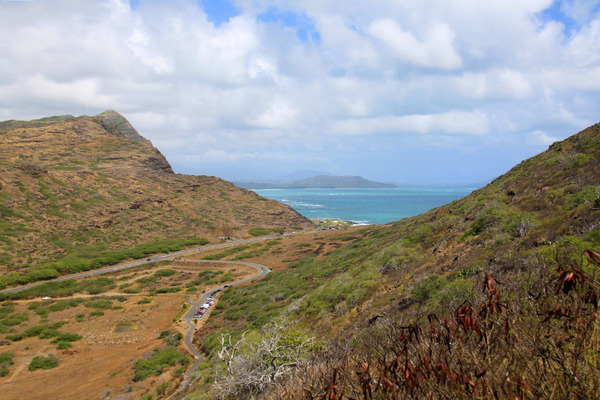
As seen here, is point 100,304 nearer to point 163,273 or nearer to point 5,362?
point 163,273

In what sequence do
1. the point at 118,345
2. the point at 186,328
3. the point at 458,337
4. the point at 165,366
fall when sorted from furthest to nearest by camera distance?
the point at 186,328 → the point at 118,345 → the point at 165,366 → the point at 458,337

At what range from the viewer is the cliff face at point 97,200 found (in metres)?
51.3

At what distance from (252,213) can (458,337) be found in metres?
84.7

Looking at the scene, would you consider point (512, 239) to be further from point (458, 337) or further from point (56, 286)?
point (56, 286)

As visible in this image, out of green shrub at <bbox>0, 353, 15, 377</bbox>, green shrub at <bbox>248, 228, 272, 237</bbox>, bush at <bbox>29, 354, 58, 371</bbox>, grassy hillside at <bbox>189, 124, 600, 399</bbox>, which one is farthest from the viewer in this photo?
green shrub at <bbox>248, 228, 272, 237</bbox>

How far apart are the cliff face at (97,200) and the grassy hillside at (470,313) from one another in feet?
143

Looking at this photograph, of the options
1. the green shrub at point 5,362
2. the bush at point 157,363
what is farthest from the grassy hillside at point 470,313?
the green shrub at point 5,362

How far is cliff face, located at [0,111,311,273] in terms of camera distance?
51281 mm

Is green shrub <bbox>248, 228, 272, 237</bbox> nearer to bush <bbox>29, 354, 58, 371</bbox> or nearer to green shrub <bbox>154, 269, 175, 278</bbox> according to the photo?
green shrub <bbox>154, 269, 175, 278</bbox>

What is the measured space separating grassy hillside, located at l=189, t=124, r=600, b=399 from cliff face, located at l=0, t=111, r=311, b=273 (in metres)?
43.4

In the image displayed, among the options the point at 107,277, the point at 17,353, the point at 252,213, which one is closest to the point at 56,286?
the point at 107,277

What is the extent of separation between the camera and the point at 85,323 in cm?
2841

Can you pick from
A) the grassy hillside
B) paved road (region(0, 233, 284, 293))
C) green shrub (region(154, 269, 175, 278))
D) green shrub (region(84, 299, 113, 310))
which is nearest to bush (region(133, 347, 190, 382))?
the grassy hillside

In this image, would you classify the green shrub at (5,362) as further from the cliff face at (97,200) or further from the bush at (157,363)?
the cliff face at (97,200)
